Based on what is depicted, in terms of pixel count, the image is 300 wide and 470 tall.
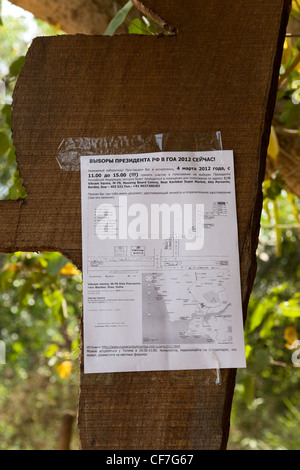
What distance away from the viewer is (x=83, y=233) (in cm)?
97

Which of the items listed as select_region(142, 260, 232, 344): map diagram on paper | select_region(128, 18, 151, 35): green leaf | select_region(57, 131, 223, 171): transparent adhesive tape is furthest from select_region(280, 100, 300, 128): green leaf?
select_region(142, 260, 232, 344): map diagram on paper

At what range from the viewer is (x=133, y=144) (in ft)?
3.27

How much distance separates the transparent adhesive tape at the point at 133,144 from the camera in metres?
0.99

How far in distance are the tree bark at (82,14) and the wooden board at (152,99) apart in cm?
60

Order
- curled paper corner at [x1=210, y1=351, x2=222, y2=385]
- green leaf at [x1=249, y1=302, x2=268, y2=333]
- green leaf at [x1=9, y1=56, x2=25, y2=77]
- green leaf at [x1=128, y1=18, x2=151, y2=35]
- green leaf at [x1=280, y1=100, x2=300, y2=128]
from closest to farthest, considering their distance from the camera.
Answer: curled paper corner at [x1=210, y1=351, x2=222, y2=385] → green leaf at [x1=128, y1=18, x2=151, y2=35] → green leaf at [x1=9, y1=56, x2=25, y2=77] → green leaf at [x1=280, y1=100, x2=300, y2=128] → green leaf at [x1=249, y1=302, x2=268, y2=333]

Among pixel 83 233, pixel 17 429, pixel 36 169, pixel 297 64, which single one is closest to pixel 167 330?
pixel 83 233

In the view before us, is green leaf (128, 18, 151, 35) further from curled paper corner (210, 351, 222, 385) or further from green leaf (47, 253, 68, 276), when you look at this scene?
curled paper corner (210, 351, 222, 385)

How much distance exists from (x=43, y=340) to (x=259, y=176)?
4.39m

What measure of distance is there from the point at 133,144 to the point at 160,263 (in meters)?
0.20

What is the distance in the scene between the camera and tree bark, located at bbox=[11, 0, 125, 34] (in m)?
1.56

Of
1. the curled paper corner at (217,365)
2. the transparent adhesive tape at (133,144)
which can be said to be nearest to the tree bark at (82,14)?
the transparent adhesive tape at (133,144)

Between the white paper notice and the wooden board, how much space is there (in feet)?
0.07

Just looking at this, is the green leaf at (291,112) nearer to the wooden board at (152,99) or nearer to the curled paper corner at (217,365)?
the wooden board at (152,99)

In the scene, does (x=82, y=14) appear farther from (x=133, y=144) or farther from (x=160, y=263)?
(x=160, y=263)
